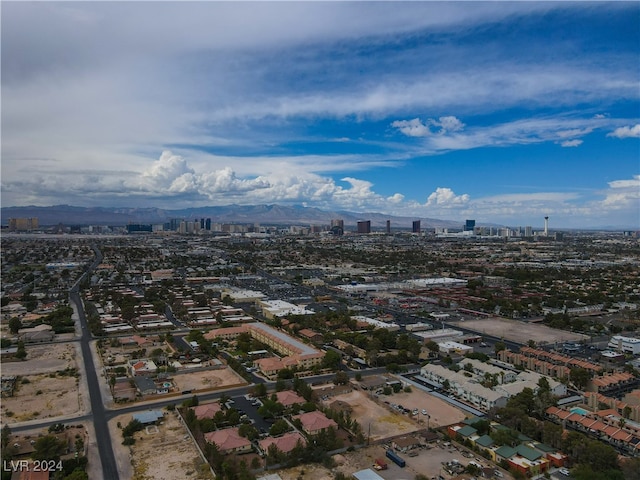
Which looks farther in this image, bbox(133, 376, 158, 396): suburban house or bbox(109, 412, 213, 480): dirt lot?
bbox(133, 376, 158, 396): suburban house

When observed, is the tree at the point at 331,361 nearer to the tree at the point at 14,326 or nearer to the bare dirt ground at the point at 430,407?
the bare dirt ground at the point at 430,407

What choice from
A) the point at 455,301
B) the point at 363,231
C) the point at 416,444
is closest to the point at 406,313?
the point at 455,301

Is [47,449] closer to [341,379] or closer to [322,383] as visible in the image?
[322,383]

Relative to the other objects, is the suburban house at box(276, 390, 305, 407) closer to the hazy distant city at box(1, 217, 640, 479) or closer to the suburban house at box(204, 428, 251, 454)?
the hazy distant city at box(1, 217, 640, 479)

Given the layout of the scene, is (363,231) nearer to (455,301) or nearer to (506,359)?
(455,301)

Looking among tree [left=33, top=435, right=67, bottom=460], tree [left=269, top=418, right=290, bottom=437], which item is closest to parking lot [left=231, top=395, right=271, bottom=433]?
tree [left=269, top=418, right=290, bottom=437]

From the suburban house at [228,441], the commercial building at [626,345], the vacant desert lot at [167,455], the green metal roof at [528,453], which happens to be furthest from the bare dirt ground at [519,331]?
the vacant desert lot at [167,455]

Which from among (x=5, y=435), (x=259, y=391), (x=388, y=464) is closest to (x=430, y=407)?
(x=388, y=464)
